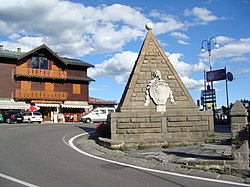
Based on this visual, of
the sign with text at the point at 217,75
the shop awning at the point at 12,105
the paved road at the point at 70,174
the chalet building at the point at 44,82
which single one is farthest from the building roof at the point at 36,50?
the paved road at the point at 70,174

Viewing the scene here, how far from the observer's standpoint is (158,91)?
1408 cm

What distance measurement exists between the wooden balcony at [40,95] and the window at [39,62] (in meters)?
4.11

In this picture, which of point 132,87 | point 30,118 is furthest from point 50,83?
point 132,87

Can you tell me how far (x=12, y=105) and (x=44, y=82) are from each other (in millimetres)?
6384

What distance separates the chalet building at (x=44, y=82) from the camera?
143ft

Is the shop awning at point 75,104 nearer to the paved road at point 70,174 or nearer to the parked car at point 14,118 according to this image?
the parked car at point 14,118

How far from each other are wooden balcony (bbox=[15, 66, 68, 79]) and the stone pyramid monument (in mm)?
33459

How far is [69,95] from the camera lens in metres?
48.4

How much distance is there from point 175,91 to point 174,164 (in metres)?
5.91

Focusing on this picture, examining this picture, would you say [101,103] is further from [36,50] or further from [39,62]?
[36,50]

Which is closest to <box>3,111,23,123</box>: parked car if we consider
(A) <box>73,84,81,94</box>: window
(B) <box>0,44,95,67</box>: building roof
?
(B) <box>0,44,95,67</box>: building roof

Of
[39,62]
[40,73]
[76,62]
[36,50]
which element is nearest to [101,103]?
[76,62]

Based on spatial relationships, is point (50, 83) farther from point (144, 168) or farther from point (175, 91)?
point (144, 168)

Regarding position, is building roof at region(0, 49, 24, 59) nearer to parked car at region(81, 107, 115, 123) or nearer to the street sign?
parked car at region(81, 107, 115, 123)
